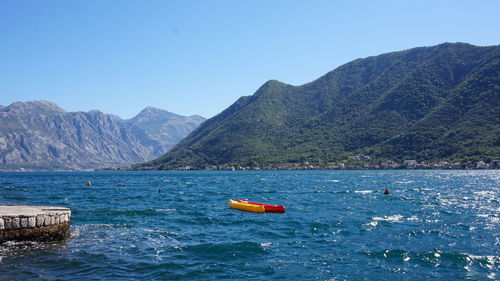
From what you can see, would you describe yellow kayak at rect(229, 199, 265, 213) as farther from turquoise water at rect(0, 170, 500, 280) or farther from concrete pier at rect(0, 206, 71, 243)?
concrete pier at rect(0, 206, 71, 243)

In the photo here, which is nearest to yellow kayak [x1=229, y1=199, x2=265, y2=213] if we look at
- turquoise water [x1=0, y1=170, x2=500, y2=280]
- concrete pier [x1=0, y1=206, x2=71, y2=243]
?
turquoise water [x1=0, y1=170, x2=500, y2=280]

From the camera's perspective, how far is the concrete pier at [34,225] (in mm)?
19891

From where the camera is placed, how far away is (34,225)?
20.7 metres

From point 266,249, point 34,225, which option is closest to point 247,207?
point 266,249

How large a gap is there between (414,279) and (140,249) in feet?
47.4

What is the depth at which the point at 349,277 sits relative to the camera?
1584 cm

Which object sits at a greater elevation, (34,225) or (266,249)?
(34,225)

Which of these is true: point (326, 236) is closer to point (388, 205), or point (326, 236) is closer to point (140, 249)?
point (140, 249)

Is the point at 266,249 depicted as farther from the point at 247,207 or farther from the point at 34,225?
the point at 247,207

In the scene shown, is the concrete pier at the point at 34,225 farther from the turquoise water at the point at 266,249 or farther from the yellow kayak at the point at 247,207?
the yellow kayak at the point at 247,207

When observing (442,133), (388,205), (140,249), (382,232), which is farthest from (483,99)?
(140,249)

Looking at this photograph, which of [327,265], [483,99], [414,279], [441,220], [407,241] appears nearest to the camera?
[414,279]

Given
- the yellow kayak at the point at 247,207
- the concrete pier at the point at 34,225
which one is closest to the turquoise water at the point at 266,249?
the concrete pier at the point at 34,225

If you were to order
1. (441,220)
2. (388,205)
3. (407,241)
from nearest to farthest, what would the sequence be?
(407,241), (441,220), (388,205)
